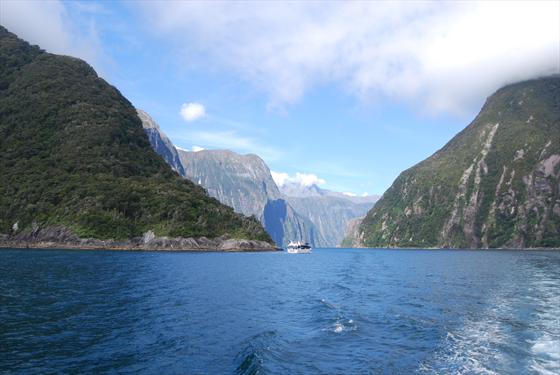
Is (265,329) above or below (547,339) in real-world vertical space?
above

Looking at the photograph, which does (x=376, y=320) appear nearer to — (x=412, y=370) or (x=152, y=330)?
(x=412, y=370)

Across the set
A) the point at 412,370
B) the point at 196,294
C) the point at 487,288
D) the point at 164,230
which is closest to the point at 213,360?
the point at 412,370

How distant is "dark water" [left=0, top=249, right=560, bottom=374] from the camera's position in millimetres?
27344

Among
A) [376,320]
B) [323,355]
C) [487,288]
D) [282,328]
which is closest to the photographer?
[323,355]

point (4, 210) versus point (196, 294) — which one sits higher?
point (4, 210)

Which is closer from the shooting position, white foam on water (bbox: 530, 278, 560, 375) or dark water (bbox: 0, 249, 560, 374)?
dark water (bbox: 0, 249, 560, 374)

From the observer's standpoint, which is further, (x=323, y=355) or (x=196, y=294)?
(x=196, y=294)

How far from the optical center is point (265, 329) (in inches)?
1503

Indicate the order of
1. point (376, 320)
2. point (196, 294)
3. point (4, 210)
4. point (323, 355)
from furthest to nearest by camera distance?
point (4, 210) → point (196, 294) → point (376, 320) → point (323, 355)

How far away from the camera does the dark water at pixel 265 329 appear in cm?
2734

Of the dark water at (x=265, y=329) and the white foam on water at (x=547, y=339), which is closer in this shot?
the dark water at (x=265, y=329)

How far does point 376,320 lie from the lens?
43031mm

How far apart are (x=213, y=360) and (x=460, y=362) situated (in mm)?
16643

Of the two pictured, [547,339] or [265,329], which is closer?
[547,339]
